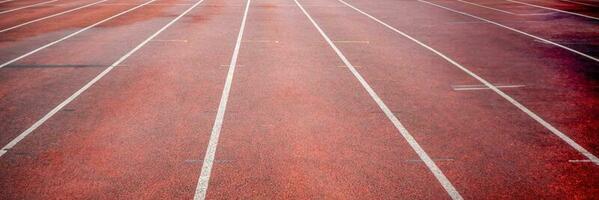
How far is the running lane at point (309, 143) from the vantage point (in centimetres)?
517

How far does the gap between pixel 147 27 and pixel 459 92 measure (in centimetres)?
1170

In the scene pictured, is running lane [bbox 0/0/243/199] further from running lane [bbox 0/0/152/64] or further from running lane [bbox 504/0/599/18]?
running lane [bbox 504/0/599/18]

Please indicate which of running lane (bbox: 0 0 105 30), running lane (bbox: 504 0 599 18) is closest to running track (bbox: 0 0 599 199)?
running lane (bbox: 0 0 105 30)

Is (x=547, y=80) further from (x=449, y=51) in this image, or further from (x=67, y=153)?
(x=67, y=153)

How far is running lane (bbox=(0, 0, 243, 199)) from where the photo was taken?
17.0 ft

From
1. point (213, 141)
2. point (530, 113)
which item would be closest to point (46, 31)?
point (213, 141)

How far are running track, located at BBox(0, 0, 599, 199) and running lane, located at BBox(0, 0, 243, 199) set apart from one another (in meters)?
0.03

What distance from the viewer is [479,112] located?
7.66 m

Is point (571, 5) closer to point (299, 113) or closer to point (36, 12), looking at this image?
point (299, 113)

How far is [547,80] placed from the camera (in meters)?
9.60

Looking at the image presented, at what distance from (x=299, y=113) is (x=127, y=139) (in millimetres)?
2764

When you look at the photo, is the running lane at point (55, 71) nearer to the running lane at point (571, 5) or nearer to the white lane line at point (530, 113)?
the white lane line at point (530, 113)

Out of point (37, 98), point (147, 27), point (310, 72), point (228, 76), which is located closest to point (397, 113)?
point (310, 72)

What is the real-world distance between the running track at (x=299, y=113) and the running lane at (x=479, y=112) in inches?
1.3
